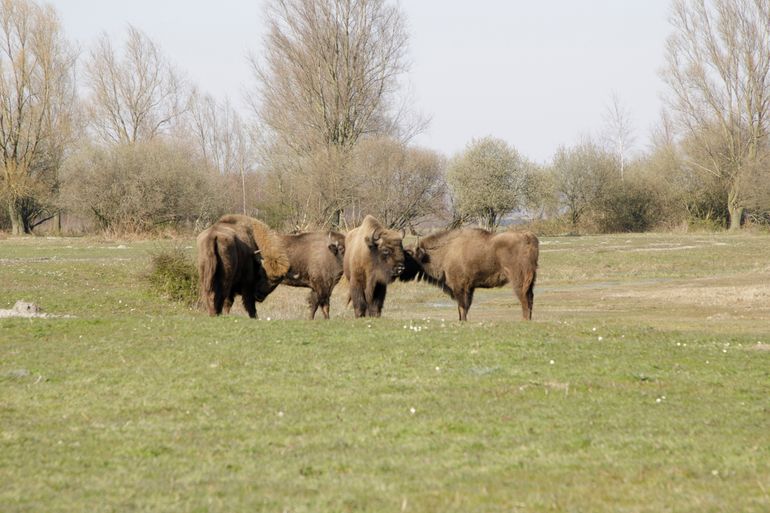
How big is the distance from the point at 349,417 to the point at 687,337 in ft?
29.5

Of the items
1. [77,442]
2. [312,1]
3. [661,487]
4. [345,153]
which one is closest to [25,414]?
[77,442]

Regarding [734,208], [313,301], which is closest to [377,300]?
[313,301]

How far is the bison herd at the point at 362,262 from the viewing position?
21.0 m

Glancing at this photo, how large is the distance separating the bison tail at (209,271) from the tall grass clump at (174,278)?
770 centimetres

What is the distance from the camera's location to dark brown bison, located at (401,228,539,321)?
22.0 meters

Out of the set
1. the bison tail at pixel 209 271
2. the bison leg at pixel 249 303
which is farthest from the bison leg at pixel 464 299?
the bison tail at pixel 209 271

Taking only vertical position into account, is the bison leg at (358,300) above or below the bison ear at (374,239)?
below

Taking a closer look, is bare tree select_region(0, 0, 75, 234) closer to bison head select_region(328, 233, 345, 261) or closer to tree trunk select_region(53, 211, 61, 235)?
tree trunk select_region(53, 211, 61, 235)

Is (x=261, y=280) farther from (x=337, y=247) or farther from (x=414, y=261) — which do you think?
(x=414, y=261)

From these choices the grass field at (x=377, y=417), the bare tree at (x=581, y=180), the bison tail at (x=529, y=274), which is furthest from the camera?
the bare tree at (x=581, y=180)

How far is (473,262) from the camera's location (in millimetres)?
22922

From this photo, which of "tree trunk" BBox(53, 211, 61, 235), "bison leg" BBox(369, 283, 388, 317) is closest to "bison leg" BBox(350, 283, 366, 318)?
"bison leg" BBox(369, 283, 388, 317)

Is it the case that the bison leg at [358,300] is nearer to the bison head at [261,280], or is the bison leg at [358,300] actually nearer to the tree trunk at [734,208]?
the bison head at [261,280]

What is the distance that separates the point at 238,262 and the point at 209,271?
104cm
